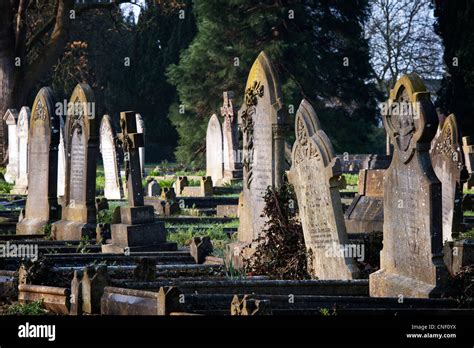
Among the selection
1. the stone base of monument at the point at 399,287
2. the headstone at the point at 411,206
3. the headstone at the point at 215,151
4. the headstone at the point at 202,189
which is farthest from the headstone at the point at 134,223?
the headstone at the point at 215,151

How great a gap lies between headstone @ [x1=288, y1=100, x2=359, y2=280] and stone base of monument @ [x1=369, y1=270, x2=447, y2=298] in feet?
1.61

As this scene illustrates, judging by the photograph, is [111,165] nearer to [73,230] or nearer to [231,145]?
[231,145]

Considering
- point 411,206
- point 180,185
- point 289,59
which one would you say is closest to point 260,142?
point 411,206

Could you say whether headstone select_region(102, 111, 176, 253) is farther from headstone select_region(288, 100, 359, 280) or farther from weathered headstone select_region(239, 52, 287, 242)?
headstone select_region(288, 100, 359, 280)

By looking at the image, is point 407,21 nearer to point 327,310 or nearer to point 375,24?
point 375,24

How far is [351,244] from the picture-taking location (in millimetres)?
11492

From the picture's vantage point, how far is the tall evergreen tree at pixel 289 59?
4006 centimetres

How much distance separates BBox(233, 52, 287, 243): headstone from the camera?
13242 mm

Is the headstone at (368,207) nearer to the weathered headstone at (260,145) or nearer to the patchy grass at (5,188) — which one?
the weathered headstone at (260,145)

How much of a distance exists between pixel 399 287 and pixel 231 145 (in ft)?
67.6

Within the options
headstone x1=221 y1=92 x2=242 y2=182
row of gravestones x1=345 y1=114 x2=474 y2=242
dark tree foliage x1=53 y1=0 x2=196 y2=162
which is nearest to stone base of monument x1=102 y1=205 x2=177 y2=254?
row of gravestones x1=345 y1=114 x2=474 y2=242

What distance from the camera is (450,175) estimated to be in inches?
600

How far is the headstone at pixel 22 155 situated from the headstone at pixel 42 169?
9.20 metres

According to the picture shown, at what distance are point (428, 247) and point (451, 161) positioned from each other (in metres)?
5.82
